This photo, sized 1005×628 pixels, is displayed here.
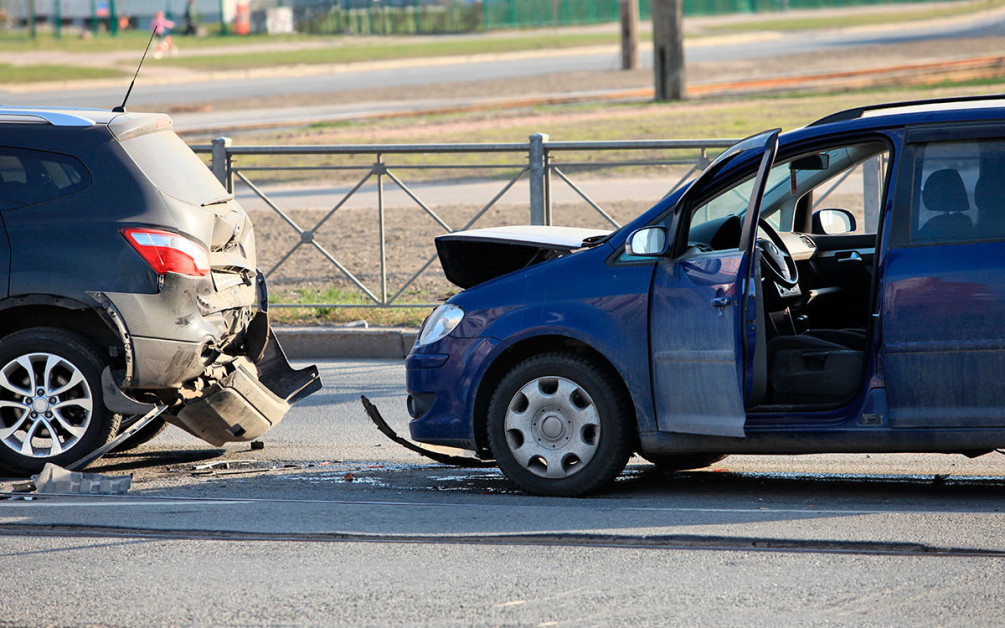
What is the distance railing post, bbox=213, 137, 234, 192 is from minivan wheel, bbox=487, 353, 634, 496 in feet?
21.0

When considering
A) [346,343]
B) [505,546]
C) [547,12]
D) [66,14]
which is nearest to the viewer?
[505,546]

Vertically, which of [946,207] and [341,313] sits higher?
[946,207]

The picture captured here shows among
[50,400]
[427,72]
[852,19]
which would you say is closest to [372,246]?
[50,400]

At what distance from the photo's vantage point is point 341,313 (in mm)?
12070

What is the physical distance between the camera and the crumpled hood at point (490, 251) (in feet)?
22.2

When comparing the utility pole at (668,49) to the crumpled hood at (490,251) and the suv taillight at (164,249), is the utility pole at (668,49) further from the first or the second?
the suv taillight at (164,249)

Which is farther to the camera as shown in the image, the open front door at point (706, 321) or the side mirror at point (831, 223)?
the side mirror at point (831, 223)

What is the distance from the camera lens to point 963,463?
707cm

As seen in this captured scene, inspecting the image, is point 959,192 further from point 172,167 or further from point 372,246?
point 372,246

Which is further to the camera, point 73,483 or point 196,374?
point 196,374

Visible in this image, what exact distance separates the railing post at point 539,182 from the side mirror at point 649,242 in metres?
5.56

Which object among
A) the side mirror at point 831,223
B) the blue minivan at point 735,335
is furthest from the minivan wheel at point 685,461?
the side mirror at point 831,223

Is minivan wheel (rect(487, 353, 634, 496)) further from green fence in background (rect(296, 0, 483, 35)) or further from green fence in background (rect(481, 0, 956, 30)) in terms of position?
Answer: green fence in background (rect(481, 0, 956, 30))

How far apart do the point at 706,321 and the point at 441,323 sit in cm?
135
